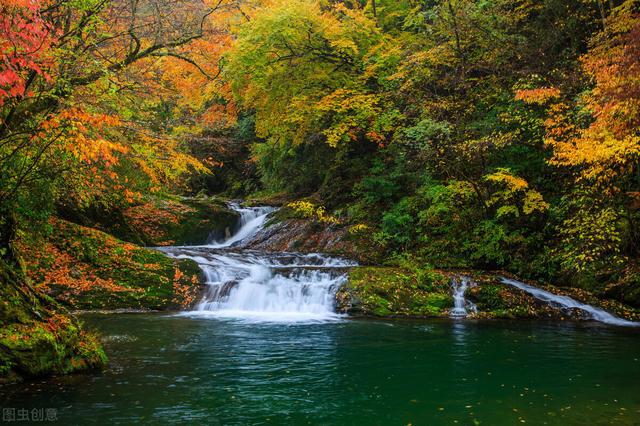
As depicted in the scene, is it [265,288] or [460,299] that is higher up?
[265,288]

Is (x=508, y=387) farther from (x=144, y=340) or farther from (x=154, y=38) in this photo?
(x=154, y=38)

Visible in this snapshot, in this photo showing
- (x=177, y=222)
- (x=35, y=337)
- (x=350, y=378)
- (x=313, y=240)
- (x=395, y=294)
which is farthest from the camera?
(x=177, y=222)

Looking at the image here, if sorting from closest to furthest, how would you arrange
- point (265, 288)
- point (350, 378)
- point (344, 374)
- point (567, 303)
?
point (350, 378) → point (344, 374) → point (567, 303) → point (265, 288)

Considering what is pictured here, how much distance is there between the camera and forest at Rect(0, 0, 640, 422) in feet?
21.9

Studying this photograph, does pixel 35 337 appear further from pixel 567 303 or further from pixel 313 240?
pixel 313 240

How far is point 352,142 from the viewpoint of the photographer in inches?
766

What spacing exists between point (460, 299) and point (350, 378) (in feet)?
20.9

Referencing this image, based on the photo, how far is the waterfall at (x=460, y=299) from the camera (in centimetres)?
1148

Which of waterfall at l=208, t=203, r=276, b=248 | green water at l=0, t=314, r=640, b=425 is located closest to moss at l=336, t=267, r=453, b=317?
green water at l=0, t=314, r=640, b=425

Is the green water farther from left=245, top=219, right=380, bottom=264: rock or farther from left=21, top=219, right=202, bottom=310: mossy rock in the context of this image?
left=245, top=219, right=380, bottom=264: rock

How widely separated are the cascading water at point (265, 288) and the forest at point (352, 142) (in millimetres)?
799

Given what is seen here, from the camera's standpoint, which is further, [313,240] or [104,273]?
[313,240]

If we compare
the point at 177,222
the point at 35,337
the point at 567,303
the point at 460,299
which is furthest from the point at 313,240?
the point at 35,337

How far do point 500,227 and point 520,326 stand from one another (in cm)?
417
